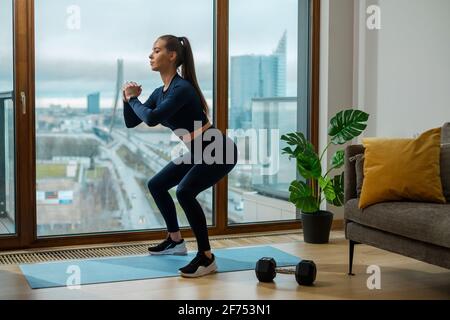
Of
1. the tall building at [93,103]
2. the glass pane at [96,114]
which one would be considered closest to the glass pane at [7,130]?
the glass pane at [96,114]

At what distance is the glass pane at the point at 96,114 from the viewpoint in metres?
4.18

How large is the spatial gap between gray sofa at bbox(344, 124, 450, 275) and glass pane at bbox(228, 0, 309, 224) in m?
1.40

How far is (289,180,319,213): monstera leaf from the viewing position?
4.34 metres

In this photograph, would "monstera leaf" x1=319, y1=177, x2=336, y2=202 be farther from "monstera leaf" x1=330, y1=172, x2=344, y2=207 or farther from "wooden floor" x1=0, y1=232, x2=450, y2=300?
"wooden floor" x1=0, y1=232, x2=450, y2=300

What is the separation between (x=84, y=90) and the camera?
4.30 meters

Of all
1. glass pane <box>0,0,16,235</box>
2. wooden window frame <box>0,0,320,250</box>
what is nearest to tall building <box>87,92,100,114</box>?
wooden window frame <box>0,0,320,250</box>

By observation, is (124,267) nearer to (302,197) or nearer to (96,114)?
(96,114)

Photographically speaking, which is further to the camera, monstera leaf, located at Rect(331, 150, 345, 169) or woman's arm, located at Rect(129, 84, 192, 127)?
monstera leaf, located at Rect(331, 150, 345, 169)

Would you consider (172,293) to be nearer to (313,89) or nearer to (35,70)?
(35,70)

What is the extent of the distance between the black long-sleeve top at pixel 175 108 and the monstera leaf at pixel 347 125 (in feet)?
3.92

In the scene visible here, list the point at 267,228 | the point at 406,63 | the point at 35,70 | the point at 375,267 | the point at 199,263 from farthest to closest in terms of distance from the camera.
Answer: the point at 267,228 < the point at 406,63 < the point at 35,70 < the point at 375,267 < the point at 199,263
